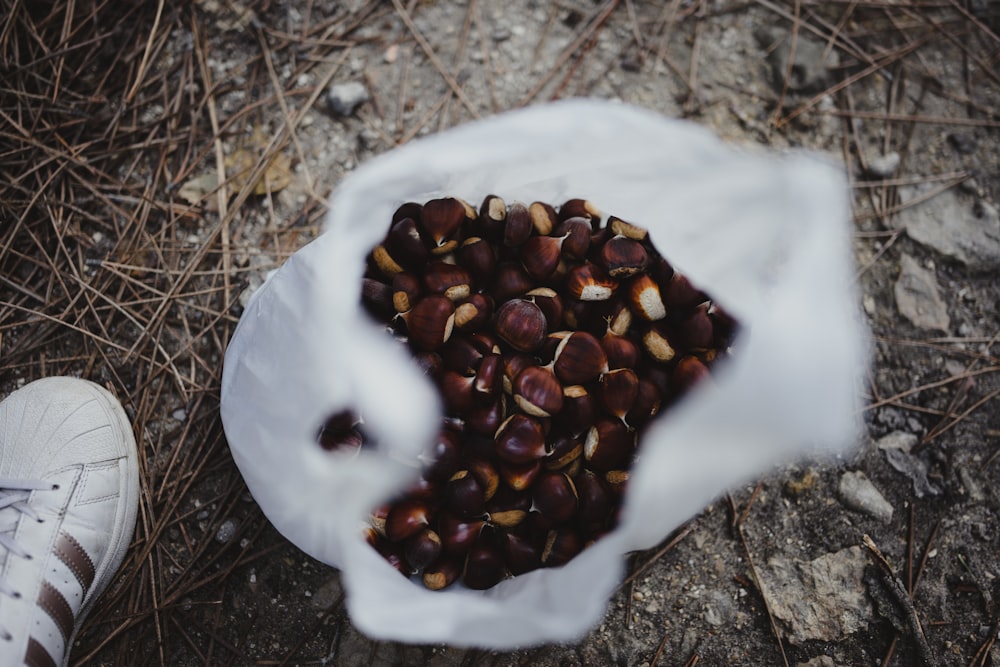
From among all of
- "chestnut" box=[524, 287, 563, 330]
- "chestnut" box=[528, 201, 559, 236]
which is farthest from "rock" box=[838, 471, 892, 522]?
"chestnut" box=[528, 201, 559, 236]

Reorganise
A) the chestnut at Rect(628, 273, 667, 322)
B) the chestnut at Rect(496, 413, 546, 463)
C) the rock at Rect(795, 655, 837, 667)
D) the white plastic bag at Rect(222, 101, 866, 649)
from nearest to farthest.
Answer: the white plastic bag at Rect(222, 101, 866, 649) < the chestnut at Rect(496, 413, 546, 463) < the chestnut at Rect(628, 273, 667, 322) < the rock at Rect(795, 655, 837, 667)

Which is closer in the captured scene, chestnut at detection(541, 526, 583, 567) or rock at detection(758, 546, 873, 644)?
chestnut at detection(541, 526, 583, 567)

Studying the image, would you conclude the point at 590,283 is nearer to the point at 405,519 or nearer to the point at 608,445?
the point at 608,445

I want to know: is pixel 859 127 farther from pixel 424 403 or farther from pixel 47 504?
pixel 47 504

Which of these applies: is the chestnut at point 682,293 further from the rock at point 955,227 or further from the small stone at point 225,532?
the small stone at point 225,532

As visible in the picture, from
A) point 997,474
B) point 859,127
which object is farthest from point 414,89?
point 997,474

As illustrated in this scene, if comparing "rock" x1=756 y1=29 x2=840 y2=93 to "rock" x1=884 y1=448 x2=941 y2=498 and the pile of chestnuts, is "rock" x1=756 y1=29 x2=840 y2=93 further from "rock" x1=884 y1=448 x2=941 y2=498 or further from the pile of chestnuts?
"rock" x1=884 y1=448 x2=941 y2=498

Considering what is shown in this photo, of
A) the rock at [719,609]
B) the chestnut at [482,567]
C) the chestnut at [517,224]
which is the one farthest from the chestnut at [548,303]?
the rock at [719,609]
